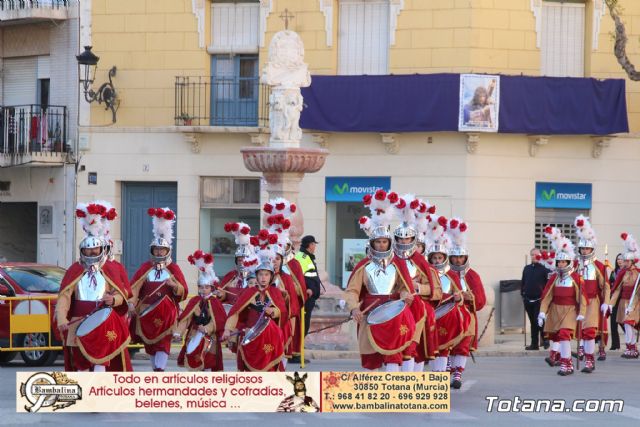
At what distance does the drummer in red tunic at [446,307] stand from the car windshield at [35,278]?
6003mm

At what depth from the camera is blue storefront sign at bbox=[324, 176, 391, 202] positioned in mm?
31672

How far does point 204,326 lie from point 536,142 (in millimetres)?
14332

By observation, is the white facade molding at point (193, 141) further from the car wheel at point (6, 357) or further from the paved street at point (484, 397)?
the car wheel at point (6, 357)

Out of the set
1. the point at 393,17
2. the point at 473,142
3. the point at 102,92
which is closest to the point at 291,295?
the point at 473,142

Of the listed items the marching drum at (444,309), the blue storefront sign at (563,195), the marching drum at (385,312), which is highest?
the blue storefront sign at (563,195)

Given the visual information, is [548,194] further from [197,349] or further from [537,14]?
[197,349]

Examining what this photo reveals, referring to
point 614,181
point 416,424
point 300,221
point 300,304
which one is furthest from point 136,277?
point 614,181

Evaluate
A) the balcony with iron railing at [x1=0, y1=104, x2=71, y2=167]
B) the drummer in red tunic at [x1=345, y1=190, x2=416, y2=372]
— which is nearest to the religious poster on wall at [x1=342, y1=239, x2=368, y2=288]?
the balcony with iron railing at [x1=0, y1=104, x2=71, y2=167]

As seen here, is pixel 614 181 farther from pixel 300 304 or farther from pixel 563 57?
pixel 300 304

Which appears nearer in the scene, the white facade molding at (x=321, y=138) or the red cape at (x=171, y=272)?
the red cape at (x=171, y=272)

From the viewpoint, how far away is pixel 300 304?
64.2 feet

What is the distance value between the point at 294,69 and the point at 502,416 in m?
12.3

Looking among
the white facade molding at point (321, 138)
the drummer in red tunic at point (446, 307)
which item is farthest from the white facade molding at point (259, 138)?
the drummer in red tunic at point (446, 307)

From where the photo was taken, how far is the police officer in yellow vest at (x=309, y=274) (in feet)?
77.9
